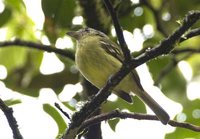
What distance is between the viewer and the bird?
13.5 feet

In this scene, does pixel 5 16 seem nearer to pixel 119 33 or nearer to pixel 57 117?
pixel 57 117

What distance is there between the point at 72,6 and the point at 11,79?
2.95ft

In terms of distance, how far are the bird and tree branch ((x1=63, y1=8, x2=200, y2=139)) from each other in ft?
5.10

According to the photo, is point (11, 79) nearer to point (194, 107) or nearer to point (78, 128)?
point (194, 107)

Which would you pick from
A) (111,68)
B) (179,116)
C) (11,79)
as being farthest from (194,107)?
(11,79)

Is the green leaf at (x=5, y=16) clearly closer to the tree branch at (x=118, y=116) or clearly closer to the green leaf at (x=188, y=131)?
the green leaf at (x=188, y=131)

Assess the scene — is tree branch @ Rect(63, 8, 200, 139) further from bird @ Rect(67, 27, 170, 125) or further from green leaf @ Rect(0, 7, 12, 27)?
green leaf @ Rect(0, 7, 12, 27)

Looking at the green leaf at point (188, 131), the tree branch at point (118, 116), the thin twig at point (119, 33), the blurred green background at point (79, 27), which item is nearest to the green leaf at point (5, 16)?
the blurred green background at point (79, 27)

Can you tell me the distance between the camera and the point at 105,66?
4.16 meters

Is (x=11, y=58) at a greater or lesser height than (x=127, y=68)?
greater

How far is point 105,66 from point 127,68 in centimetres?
193

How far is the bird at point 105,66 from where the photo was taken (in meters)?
4.11

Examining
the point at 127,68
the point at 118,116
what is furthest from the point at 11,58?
the point at 127,68

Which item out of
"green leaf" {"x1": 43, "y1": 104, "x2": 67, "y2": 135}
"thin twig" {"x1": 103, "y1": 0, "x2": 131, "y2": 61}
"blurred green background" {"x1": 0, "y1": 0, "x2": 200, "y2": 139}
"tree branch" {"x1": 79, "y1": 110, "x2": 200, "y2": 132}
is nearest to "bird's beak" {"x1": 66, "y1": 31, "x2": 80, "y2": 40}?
"blurred green background" {"x1": 0, "y1": 0, "x2": 200, "y2": 139}
